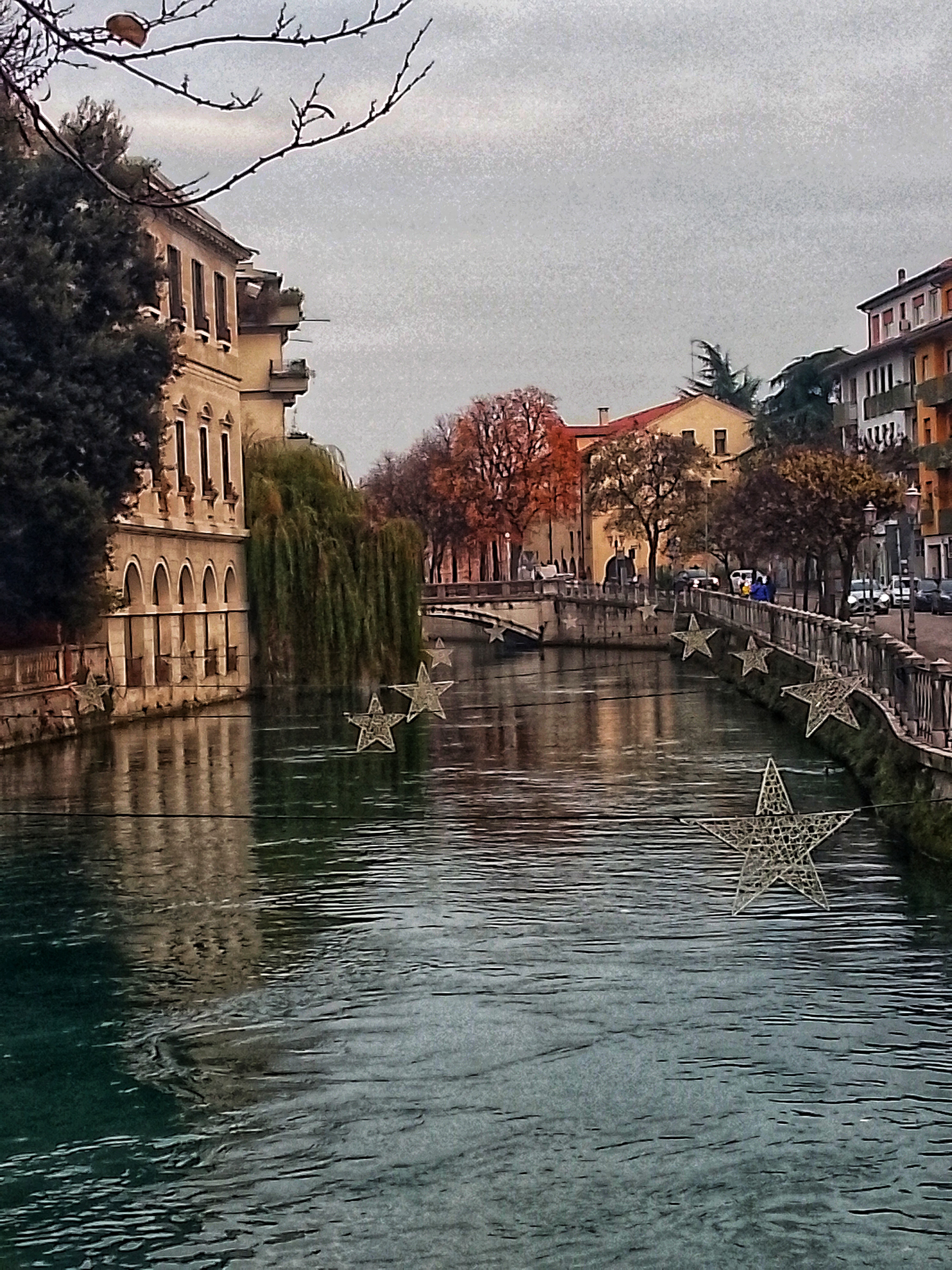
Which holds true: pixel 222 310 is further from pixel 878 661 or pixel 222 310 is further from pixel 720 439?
pixel 720 439

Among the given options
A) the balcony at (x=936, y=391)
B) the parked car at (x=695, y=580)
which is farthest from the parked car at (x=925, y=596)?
the balcony at (x=936, y=391)

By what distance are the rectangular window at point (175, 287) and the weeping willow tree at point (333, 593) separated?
6.50m

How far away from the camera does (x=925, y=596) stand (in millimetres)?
62219

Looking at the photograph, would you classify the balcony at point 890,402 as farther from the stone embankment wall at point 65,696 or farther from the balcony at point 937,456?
the stone embankment wall at point 65,696

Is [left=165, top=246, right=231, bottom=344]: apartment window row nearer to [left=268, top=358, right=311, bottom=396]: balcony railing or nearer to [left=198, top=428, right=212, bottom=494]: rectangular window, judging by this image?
[left=198, top=428, right=212, bottom=494]: rectangular window

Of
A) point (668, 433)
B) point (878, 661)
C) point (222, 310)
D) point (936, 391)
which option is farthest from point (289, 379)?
point (668, 433)

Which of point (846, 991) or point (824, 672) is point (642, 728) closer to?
point (824, 672)

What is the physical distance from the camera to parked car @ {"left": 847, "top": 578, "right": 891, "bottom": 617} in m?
53.2

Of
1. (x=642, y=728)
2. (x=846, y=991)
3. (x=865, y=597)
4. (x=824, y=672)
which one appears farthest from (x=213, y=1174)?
(x=865, y=597)

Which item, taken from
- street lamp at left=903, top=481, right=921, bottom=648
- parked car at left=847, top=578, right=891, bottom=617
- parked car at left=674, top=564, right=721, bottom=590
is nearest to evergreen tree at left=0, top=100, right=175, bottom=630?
street lamp at left=903, top=481, right=921, bottom=648

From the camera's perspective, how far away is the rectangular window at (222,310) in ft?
158

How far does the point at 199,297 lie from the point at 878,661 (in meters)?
24.6

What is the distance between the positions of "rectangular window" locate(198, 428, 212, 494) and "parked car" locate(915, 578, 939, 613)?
2407cm

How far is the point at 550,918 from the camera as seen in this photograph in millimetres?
18500
